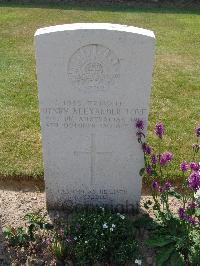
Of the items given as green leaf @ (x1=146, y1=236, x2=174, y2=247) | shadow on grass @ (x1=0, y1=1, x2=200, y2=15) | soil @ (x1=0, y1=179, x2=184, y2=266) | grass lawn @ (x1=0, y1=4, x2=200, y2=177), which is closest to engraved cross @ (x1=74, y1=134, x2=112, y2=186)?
soil @ (x1=0, y1=179, x2=184, y2=266)

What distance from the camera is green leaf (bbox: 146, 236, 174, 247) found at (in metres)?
3.92

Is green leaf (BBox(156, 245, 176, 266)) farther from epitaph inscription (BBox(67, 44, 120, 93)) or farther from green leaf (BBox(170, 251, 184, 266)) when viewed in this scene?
epitaph inscription (BBox(67, 44, 120, 93))

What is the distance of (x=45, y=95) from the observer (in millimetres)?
4035

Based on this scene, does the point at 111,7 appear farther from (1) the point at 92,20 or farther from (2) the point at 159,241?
(2) the point at 159,241

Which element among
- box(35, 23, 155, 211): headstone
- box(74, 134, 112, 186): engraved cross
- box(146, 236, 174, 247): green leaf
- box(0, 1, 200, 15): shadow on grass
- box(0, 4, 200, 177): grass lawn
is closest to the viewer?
box(35, 23, 155, 211): headstone

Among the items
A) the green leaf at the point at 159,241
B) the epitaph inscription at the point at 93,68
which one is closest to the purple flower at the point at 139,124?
the epitaph inscription at the point at 93,68

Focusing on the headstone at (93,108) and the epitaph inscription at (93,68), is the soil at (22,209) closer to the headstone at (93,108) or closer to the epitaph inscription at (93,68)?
the headstone at (93,108)

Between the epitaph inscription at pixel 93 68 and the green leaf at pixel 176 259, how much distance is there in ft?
5.37

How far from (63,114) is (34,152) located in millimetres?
1799

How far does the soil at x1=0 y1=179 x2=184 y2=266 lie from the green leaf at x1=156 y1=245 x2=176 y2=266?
0.24m

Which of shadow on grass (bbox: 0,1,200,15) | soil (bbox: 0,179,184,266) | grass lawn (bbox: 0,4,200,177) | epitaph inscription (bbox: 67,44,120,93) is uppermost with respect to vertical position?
A: epitaph inscription (bbox: 67,44,120,93)

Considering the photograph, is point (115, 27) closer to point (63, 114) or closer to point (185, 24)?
point (63, 114)

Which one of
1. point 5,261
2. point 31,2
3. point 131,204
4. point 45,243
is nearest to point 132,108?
point 131,204

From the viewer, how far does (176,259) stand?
3.83m
